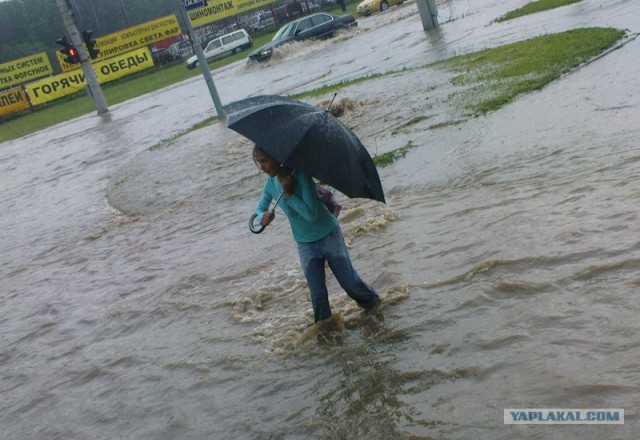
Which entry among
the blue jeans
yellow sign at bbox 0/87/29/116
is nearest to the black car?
yellow sign at bbox 0/87/29/116

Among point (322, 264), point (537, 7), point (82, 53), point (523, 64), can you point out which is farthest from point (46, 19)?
point (322, 264)

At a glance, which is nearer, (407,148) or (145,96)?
(407,148)

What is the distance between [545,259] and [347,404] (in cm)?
194

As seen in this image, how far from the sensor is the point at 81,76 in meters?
50.1

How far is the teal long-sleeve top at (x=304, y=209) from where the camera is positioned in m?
4.76

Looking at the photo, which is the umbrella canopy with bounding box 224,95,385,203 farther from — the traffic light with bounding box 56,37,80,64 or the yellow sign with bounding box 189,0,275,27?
the yellow sign with bounding box 189,0,275,27

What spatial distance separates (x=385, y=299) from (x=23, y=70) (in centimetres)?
5708

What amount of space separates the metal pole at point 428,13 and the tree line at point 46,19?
52.1 m

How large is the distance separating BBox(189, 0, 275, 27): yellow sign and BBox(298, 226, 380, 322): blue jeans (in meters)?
54.4

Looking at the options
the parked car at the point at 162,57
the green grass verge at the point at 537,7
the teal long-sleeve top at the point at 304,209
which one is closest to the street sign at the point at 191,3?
the green grass verge at the point at 537,7

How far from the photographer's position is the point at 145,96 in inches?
1444

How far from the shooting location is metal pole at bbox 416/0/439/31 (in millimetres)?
25781

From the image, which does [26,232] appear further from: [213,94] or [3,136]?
[3,136]

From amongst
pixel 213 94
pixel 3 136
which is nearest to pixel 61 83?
pixel 3 136
